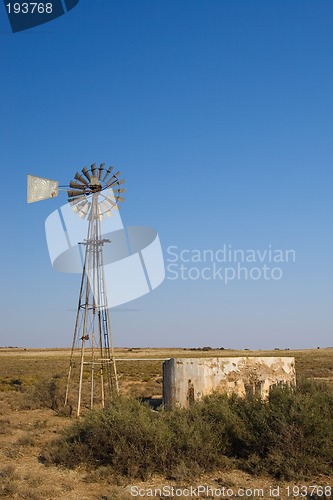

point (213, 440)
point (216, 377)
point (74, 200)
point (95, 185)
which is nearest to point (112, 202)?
point (95, 185)

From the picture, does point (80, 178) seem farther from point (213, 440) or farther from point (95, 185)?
point (213, 440)

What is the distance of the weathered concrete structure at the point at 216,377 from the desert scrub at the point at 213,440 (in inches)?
64.7

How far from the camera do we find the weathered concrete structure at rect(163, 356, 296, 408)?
12.0 meters

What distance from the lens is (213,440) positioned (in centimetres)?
914

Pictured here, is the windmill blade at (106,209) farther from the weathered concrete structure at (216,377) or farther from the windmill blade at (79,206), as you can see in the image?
the weathered concrete structure at (216,377)

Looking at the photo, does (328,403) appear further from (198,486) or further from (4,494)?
(4,494)

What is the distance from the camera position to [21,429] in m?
13.6

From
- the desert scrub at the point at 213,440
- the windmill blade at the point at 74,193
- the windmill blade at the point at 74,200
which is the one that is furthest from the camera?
the windmill blade at the point at 74,200

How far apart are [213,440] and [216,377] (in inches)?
121

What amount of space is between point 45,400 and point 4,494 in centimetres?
1009

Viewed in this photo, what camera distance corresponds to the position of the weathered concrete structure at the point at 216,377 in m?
12.0

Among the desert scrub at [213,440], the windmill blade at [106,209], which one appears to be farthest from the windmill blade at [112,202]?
the desert scrub at [213,440]

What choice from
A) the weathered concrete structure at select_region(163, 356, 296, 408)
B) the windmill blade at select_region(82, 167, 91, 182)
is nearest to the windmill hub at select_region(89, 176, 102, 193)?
the windmill blade at select_region(82, 167, 91, 182)

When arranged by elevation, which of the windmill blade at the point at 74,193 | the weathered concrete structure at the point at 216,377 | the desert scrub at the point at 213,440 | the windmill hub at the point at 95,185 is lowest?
the desert scrub at the point at 213,440
